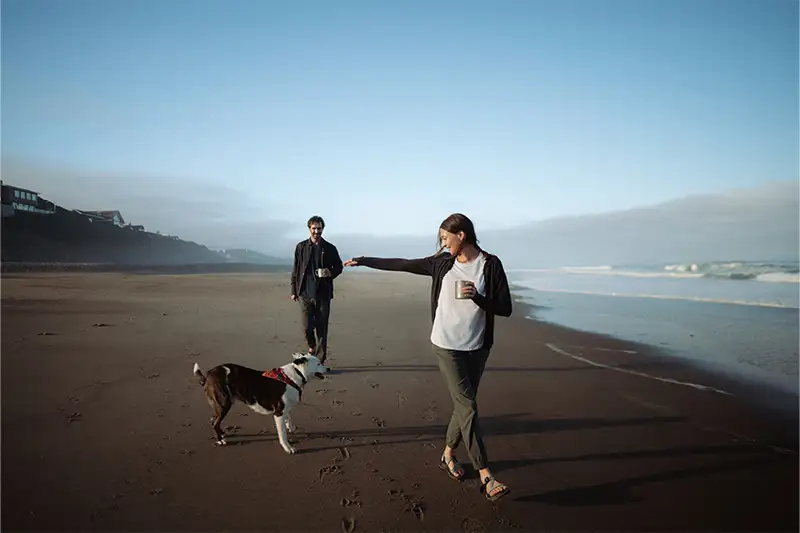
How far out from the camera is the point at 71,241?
155 ft

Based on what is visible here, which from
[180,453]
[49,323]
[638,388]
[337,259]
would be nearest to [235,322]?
[49,323]

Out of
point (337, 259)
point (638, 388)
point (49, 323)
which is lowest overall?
point (638, 388)

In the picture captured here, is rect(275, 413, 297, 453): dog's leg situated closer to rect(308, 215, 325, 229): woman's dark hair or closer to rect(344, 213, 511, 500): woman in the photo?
rect(344, 213, 511, 500): woman

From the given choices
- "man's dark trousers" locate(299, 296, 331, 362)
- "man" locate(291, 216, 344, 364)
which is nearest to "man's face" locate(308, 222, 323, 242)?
"man" locate(291, 216, 344, 364)

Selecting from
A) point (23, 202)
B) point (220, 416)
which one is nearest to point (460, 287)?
point (220, 416)

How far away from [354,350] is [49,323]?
7.42m

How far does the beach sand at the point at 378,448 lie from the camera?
129 inches

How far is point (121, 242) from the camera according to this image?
5844cm

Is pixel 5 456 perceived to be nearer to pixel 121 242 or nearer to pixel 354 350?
pixel 354 350

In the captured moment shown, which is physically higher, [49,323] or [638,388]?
[49,323]

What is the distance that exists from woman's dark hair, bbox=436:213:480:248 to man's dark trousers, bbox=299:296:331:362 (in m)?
3.88

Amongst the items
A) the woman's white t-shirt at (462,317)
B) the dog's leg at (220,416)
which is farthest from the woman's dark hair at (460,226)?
the dog's leg at (220,416)

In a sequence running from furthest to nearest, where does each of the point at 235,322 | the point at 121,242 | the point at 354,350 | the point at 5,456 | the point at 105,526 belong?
the point at 121,242 < the point at 235,322 < the point at 354,350 < the point at 5,456 < the point at 105,526

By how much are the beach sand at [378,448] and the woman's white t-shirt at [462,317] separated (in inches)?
50.6
